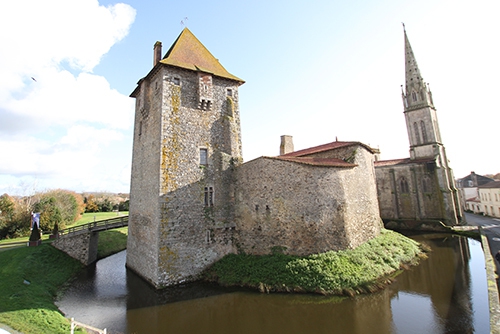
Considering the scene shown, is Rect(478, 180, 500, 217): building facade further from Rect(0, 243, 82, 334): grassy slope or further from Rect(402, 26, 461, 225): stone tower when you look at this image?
Rect(0, 243, 82, 334): grassy slope

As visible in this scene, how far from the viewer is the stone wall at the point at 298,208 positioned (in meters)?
13.0

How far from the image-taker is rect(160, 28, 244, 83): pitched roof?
15406 millimetres

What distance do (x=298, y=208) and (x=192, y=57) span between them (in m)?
11.8

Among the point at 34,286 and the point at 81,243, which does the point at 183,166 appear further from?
the point at 81,243

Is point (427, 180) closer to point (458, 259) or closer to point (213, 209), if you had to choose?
point (458, 259)

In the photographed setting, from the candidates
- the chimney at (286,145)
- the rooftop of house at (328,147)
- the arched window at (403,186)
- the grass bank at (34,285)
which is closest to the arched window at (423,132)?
the arched window at (403,186)

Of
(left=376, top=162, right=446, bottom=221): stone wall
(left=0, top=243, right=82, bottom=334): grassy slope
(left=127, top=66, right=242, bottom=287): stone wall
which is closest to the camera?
(left=0, top=243, right=82, bottom=334): grassy slope

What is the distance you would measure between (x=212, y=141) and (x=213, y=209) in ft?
13.7

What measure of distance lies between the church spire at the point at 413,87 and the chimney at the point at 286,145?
71.6 ft

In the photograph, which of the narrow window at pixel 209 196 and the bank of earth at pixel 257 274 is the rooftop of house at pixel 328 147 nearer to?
the narrow window at pixel 209 196

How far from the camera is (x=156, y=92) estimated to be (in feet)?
49.5

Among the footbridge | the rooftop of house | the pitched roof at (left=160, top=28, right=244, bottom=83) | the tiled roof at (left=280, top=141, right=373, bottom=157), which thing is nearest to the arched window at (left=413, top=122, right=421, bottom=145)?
the rooftop of house

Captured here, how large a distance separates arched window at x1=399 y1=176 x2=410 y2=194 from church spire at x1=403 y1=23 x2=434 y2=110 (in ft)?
36.6

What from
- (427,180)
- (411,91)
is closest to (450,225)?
(427,180)
